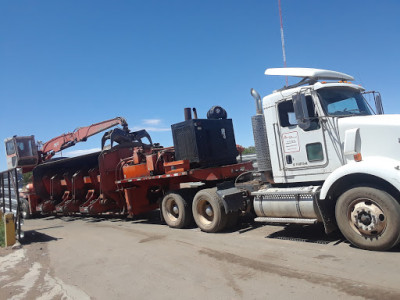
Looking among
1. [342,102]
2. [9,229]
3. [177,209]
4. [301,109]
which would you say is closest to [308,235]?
[301,109]

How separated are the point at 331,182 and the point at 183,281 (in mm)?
2778

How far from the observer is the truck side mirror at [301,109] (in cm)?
580

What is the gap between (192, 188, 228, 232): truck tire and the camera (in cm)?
750

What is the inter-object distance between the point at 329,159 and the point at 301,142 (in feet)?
1.98

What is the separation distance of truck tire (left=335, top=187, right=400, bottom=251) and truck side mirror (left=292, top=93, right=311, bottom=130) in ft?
4.52

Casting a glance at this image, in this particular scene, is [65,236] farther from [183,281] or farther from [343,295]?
[343,295]

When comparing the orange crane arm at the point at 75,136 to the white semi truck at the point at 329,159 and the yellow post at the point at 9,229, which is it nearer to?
the yellow post at the point at 9,229

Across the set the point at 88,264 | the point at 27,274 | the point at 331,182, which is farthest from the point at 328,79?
the point at 27,274

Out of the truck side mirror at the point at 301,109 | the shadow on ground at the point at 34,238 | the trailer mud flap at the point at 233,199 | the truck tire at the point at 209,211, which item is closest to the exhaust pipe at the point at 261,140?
the trailer mud flap at the point at 233,199

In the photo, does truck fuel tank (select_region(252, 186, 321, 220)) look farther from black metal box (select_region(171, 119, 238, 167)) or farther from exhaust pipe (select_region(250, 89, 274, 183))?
black metal box (select_region(171, 119, 238, 167))

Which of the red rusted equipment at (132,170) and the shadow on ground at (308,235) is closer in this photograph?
the shadow on ground at (308,235)

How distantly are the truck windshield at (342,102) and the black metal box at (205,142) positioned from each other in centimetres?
354

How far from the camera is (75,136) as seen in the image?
15.8 m

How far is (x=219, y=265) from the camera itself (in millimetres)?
5230
